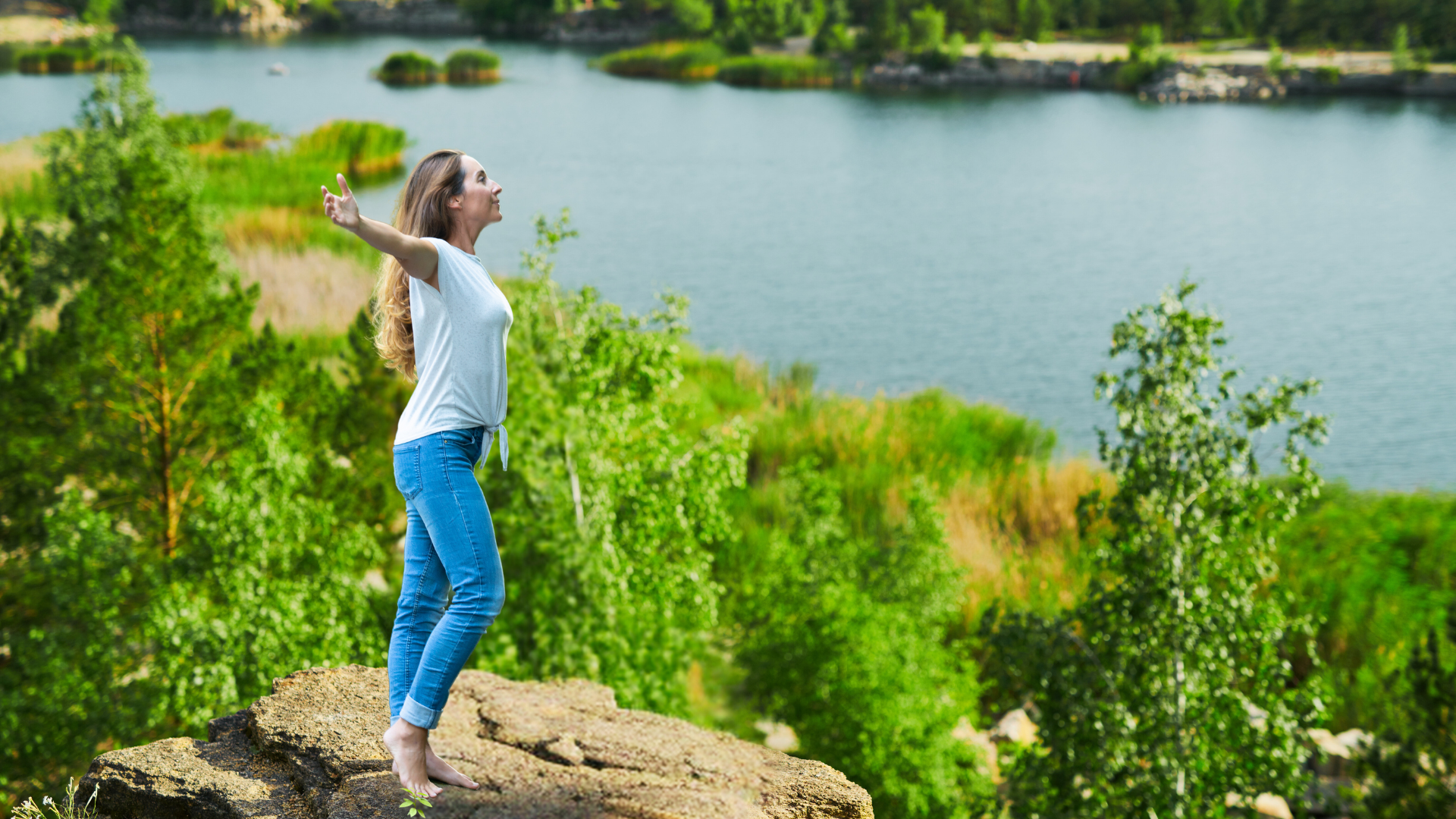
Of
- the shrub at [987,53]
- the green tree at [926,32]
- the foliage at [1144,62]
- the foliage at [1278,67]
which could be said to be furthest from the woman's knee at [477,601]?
the green tree at [926,32]

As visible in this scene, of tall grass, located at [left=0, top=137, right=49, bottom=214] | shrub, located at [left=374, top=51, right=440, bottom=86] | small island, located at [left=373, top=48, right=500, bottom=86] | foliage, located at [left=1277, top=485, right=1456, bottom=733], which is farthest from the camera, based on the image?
small island, located at [left=373, top=48, right=500, bottom=86]

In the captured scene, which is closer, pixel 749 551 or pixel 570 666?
pixel 570 666

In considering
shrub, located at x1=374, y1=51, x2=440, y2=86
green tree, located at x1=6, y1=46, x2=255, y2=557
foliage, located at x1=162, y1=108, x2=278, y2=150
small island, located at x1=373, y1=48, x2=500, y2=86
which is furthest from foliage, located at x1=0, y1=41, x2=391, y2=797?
small island, located at x1=373, y1=48, x2=500, y2=86

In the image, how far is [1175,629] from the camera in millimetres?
5961

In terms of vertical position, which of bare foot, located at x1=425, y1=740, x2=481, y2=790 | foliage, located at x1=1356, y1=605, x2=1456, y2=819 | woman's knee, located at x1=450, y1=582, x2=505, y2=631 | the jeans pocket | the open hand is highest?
the open hand

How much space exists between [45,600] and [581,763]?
4677mm

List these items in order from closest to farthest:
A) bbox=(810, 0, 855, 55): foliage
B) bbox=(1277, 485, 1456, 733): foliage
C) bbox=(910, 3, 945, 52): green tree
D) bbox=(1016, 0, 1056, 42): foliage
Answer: bbox=(1277, 485, 1456, 733): foliage
bbox=(910, 3, 945, 52): green tree
bbox=(810, 0, 855, 55): foliage
bbox=(1016, 0, 1056, 42): foliage

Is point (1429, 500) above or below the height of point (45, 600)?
below

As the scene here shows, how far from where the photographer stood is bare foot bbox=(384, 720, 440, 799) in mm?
3693

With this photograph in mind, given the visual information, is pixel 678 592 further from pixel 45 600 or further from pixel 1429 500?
pixel 1429 500

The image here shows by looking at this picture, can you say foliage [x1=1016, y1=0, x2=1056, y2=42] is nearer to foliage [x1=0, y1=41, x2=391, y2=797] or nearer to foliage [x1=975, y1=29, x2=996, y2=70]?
foliage [x1=975, y1=29, x2=996, y2=70]

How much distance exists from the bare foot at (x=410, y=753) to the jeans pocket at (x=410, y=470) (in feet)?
2.67

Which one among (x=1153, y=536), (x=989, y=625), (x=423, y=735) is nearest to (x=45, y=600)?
(x=423, y=735)

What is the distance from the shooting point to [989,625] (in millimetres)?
6609
